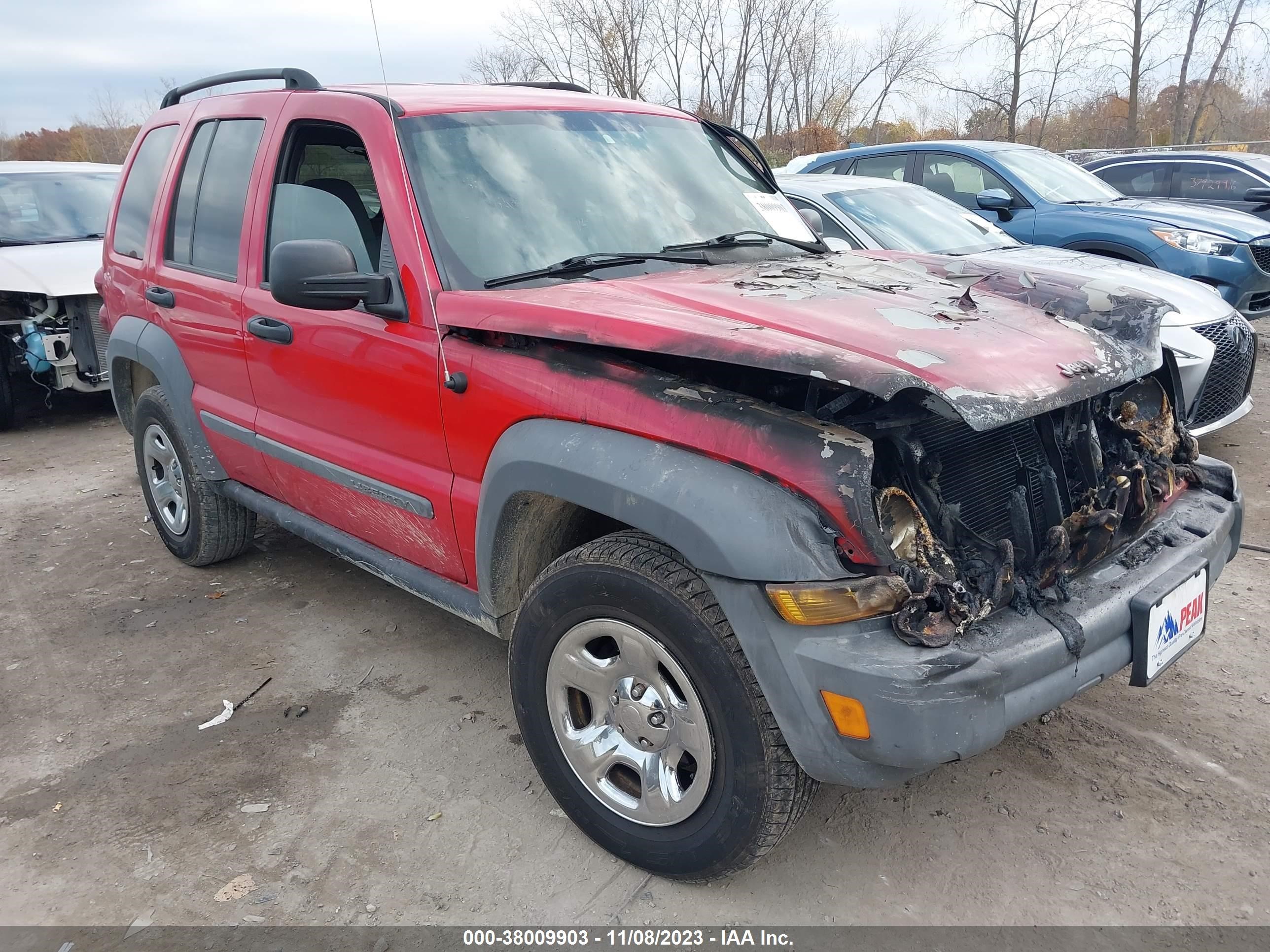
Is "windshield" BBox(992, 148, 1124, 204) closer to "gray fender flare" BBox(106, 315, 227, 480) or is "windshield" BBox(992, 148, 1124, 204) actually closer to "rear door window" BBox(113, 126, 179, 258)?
"rear door window" BBox(113, 126, 179, 258)

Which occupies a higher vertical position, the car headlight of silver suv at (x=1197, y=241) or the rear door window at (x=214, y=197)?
the rear door window at (x=214, y=197)

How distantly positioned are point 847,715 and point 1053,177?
24.4 feet

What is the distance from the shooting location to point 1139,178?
10797 millimetres

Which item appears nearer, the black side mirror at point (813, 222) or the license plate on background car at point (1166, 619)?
the license plate on background car at point (1166, 619)

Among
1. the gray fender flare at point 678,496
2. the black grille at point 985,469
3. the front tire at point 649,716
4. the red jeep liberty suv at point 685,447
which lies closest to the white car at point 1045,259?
the red jeep liberty suv at point 685,447

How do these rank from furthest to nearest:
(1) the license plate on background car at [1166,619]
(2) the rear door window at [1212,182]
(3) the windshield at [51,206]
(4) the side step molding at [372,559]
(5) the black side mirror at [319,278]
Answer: (2) the rear door window at [1212,182] < (3) the windshield at [51,206] < (4) the side step molding at [372,559] < (5) the black side mirror at [319,278] < (1) the license plate on background car at [1166,619]

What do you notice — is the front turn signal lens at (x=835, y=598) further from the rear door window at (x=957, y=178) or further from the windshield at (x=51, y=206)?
the windshield at (x=51, y=206)

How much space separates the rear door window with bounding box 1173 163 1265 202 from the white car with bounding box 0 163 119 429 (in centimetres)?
1075

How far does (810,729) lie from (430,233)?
5.74 feet

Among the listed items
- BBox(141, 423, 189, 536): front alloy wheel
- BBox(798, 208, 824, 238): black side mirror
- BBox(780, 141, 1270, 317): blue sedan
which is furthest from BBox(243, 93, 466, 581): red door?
BBox(780, 141, 1270, 317): blue sedan

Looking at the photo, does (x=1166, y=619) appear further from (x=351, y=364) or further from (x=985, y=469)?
(x=351, y=364)

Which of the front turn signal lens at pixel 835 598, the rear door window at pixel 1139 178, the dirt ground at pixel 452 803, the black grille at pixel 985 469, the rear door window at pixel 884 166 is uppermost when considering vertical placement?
the rear door window at pixel 884 166

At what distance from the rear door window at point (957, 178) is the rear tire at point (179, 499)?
623 centimetres

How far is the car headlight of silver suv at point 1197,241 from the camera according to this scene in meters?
7.02
